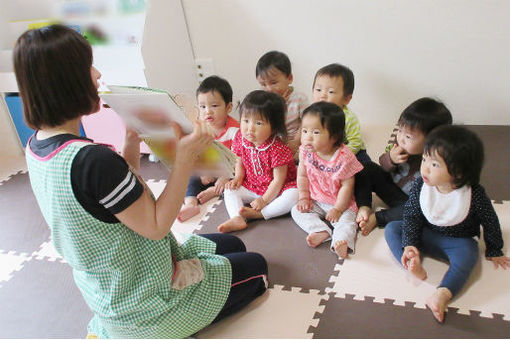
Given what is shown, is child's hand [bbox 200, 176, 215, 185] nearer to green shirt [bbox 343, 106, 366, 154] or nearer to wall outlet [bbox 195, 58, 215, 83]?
green shirt [bbox 343, 106, 366, 154]

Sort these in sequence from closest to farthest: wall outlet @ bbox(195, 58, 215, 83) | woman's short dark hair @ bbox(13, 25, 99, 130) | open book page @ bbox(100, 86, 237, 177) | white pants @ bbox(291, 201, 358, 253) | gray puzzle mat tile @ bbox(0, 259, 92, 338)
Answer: woman's short dark hair @ bbox(13, 25, 99, 130)
open book page @ bbox(100, 86, 237, 177)
gray puzzle mat tile @ bbox(0, 259, 92, 338)
white pants @ bbox(291, 201, 358, 253)
wall outlet @ bbox(195, 58, 215, 83)

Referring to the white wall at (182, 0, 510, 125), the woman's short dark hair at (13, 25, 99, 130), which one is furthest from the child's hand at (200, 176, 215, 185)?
the woman's short dark hair at (13, 25, 99, 130)

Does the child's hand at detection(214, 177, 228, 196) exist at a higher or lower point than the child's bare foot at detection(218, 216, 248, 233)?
higher

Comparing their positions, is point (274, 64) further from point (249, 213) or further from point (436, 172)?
point (436, 172)

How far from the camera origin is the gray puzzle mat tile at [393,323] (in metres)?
1.26

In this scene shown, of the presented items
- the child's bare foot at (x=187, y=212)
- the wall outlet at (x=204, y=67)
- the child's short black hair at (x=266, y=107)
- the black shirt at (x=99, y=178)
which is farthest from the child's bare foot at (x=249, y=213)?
the wall outlet at (x=204, y=67)

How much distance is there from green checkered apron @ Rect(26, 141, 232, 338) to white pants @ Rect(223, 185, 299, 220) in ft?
1.72

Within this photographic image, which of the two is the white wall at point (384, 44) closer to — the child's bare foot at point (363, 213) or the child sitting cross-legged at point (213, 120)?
the child sitting cross-legged at point (213, 120)

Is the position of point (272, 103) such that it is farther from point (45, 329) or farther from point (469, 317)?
point (45, 329)

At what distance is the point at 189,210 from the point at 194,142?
0.99 metres

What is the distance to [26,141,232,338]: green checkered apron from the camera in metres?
1.00

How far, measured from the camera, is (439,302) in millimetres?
1307

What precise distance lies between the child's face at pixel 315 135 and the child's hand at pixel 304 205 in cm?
23

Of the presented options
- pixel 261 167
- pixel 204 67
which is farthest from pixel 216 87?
pixel 204 67
